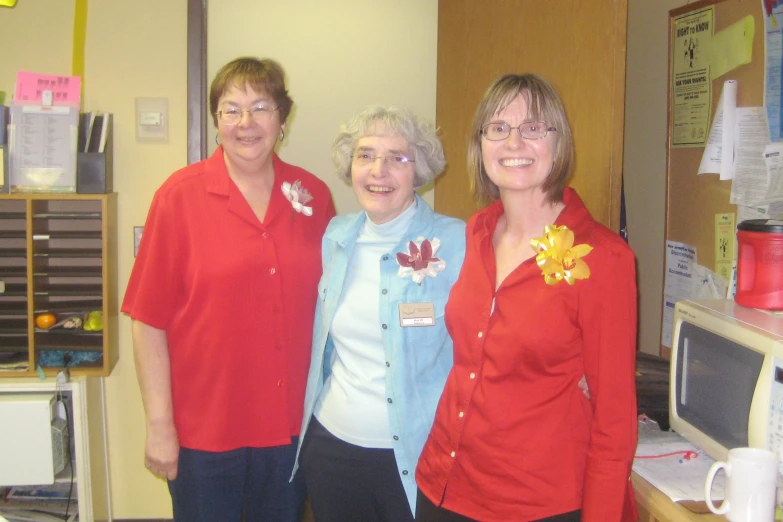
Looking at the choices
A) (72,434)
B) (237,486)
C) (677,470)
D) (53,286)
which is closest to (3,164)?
(53,286)

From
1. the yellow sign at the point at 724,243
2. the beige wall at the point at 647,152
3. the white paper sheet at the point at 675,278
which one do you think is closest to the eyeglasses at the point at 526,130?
the yellow sign at the point at 724,243

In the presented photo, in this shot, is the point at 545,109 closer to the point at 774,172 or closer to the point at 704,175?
the point at 774,172

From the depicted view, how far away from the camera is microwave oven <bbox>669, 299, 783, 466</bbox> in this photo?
1.23 m

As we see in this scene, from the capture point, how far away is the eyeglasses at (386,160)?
5.12 ft

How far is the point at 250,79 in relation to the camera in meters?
1.65

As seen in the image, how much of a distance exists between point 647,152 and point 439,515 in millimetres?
1842

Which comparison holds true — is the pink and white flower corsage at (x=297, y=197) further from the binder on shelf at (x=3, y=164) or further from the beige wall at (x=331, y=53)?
the binder on shelf at (x=3, y=164)

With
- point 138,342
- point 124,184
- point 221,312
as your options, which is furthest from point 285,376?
point 124,184

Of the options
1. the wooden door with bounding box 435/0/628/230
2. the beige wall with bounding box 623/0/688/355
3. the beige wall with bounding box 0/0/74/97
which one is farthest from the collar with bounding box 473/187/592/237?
the beige wall with bounding box 0/0/74/97

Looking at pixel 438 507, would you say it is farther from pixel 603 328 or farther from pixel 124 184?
pixel 124 184

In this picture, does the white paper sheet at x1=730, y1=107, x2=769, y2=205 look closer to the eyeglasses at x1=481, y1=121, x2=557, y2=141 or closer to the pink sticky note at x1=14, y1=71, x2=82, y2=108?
the eyeglasses at x1=481, y1=121, x2=557, y2=141

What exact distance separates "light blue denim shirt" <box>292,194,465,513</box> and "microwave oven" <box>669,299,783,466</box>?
0.54m

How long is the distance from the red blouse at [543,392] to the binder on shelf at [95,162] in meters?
1.62

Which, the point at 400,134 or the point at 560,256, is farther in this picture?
the point at 400,134
